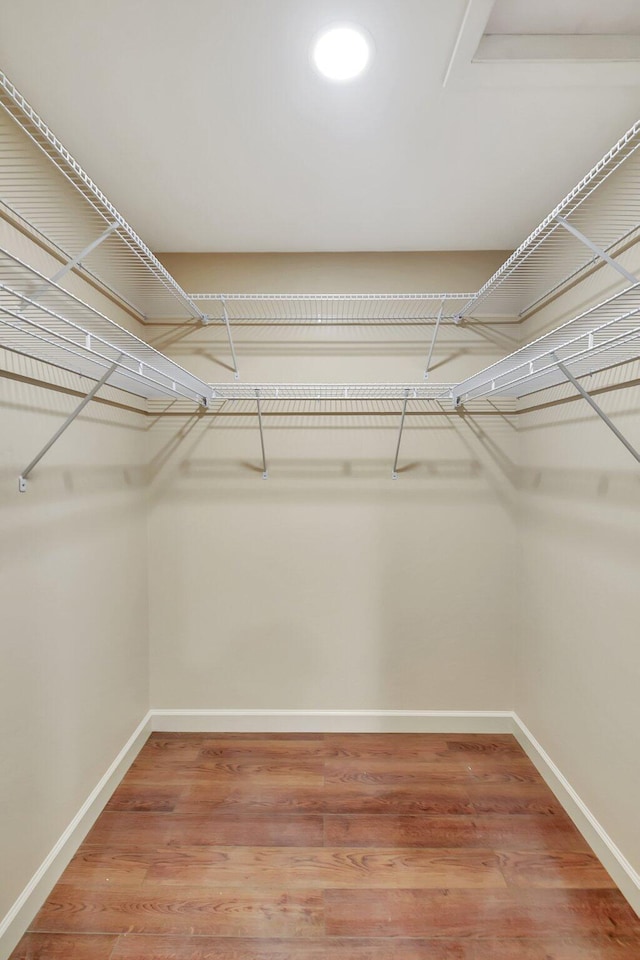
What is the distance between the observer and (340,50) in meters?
1.10

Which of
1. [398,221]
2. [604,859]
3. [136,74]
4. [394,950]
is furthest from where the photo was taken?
[398,221]

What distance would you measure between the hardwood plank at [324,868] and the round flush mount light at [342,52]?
2242 millimetres

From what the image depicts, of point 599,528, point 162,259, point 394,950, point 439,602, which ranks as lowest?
point 394,950

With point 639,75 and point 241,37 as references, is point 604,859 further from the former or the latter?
point 241,37

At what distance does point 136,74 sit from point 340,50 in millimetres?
501

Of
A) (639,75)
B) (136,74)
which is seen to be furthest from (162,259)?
(639,75)

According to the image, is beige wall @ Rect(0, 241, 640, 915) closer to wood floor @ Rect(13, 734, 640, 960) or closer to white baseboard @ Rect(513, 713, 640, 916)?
white baseboard @ Rect(513, 713, 640, 916)

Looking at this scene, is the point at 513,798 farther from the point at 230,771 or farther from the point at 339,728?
the point at 230,771

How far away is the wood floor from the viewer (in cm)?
129

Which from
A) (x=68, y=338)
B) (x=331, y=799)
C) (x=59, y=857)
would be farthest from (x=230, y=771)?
(x=68, y=338)

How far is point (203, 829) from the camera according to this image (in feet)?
→ 5.48

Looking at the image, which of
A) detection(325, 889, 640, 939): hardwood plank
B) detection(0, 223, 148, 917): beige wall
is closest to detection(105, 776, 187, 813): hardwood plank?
detection(0, 223, 148, 917): beige wall

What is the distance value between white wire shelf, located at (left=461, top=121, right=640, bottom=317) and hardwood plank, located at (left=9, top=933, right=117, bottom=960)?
88.4 inches

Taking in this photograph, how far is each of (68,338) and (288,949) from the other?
65.7 inches
